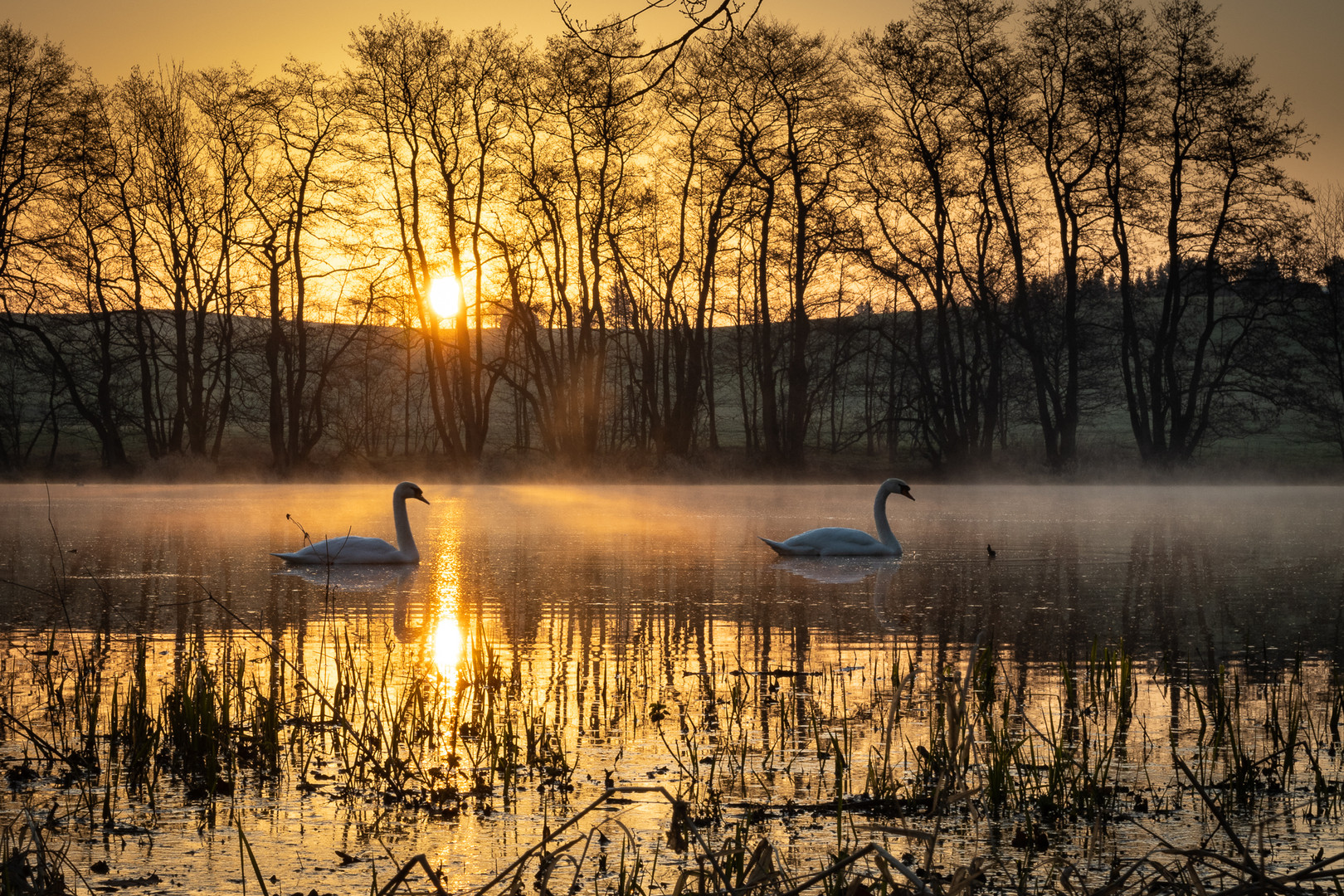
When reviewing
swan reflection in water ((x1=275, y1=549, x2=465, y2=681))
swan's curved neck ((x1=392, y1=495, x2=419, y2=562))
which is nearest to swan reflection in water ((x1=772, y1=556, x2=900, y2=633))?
swan reflection in water ((x1=275, y1=549, x2=465, y2=681))

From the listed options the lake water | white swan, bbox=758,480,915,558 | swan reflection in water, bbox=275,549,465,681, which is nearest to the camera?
the lake water

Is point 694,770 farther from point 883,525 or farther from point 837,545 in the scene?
point 883,525

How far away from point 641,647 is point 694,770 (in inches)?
136

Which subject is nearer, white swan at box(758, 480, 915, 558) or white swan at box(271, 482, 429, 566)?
white swan at box(271, 482, 429, 566)

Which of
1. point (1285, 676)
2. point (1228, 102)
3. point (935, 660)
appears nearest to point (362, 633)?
point (935, 660)

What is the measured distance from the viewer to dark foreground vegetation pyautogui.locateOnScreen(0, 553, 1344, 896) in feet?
13.0

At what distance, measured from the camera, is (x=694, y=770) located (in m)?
5.17

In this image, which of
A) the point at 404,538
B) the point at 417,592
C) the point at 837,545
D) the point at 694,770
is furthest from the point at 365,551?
the point at 694,770

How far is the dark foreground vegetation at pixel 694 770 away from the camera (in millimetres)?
3971

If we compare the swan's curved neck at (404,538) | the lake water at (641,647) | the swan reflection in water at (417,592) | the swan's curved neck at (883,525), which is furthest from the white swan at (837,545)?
the swan's curved neck at (404,538)

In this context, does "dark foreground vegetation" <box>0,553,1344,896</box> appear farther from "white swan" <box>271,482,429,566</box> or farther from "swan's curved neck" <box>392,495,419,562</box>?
"swan's curved neck" <box>392,495,419,562</box>

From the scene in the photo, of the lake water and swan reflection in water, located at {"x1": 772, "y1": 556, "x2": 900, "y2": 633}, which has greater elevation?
the lake water

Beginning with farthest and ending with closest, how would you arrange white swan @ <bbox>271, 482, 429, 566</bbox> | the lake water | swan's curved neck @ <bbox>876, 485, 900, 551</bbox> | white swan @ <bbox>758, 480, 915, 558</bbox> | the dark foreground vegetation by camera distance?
swan's curved neck @ <bbox>876, 485, 900, 551</bbox>
white swan @ <bbox>758, 480, 915, 558</bbox>
white swan @ <bbox>271, 482, 429, 566</bbox>
the lake water
the dark foreground vegetation

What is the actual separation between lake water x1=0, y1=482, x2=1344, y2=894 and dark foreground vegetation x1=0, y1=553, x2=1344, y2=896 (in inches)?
1.2
